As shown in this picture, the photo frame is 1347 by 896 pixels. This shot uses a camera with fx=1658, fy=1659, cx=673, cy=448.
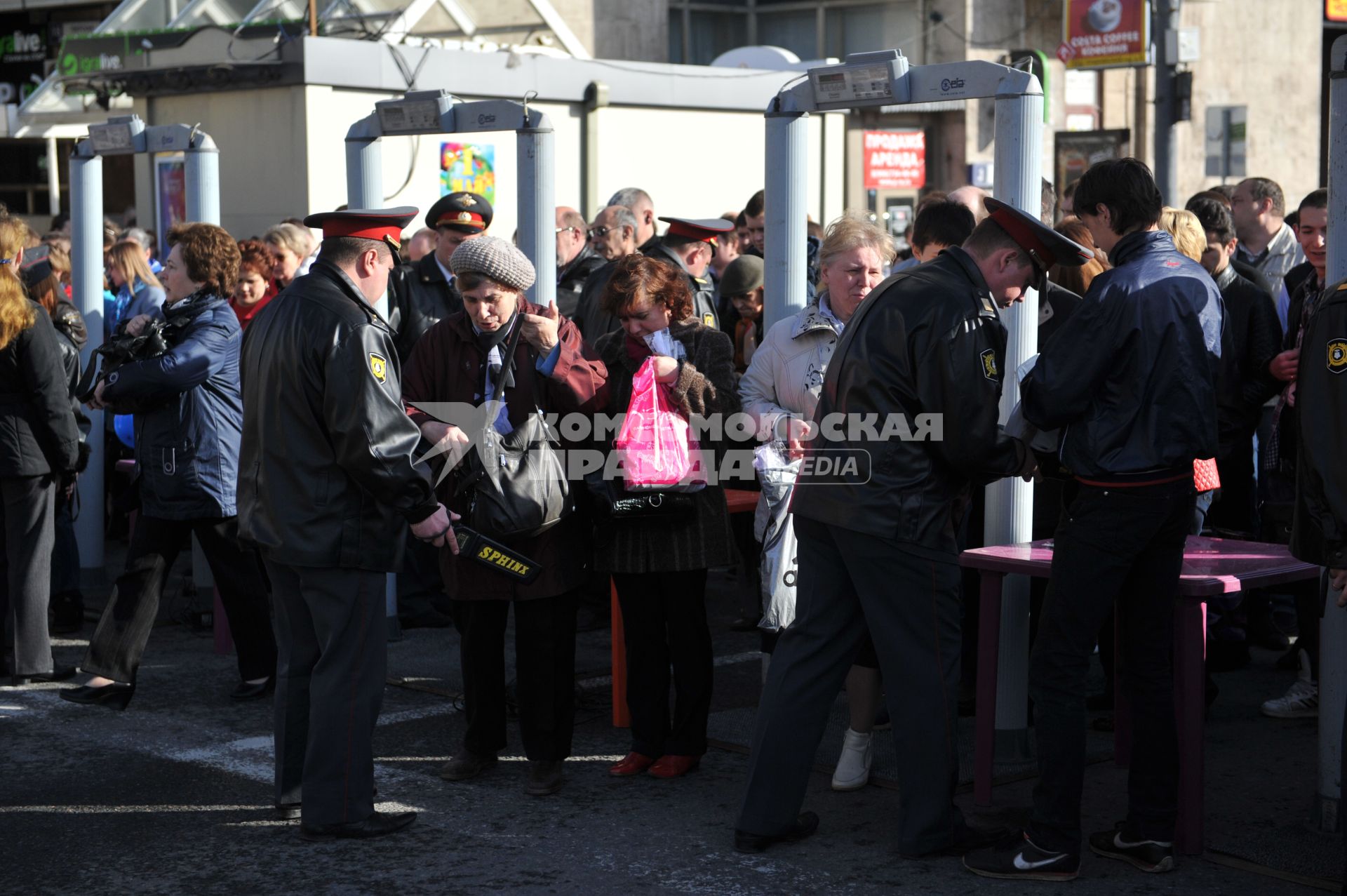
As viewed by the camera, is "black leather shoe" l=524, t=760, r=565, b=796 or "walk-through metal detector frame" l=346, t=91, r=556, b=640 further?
"walk-through metal detector frame" l=346, t=91, r=556, b=640

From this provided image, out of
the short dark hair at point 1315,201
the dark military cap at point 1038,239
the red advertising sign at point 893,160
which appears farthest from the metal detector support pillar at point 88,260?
the red advertising sign at point 893,160

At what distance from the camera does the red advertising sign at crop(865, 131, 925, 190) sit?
850 inches

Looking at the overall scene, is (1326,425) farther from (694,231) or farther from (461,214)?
(694,231)

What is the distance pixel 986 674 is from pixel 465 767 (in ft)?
5.88

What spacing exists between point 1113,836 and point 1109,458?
Result: 3.75 ft

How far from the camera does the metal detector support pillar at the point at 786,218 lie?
20.6ft

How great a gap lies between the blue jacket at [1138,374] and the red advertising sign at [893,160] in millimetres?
17191

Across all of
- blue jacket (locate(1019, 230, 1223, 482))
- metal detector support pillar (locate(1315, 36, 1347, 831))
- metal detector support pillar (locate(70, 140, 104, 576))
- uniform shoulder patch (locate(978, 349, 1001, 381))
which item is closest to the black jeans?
blue jacket (locate(1019, 230, 1223, 482))

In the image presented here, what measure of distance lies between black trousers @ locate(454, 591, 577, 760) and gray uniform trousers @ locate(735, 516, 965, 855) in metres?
0.87

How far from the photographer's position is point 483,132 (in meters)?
7.33

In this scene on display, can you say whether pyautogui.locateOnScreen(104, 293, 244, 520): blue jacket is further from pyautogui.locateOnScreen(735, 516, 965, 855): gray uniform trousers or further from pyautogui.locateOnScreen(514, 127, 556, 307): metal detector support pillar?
pyautogui.locateOnScreen(735, 516, 965, 855): gray uniform trousers

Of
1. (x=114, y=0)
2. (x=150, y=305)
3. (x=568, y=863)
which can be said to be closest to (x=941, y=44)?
(x=114, y=0)

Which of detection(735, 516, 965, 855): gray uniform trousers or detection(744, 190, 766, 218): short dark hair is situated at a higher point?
detection(744, 190, 766, 218): short dark hair

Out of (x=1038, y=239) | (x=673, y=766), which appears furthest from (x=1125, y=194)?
(x=673, y=766)
